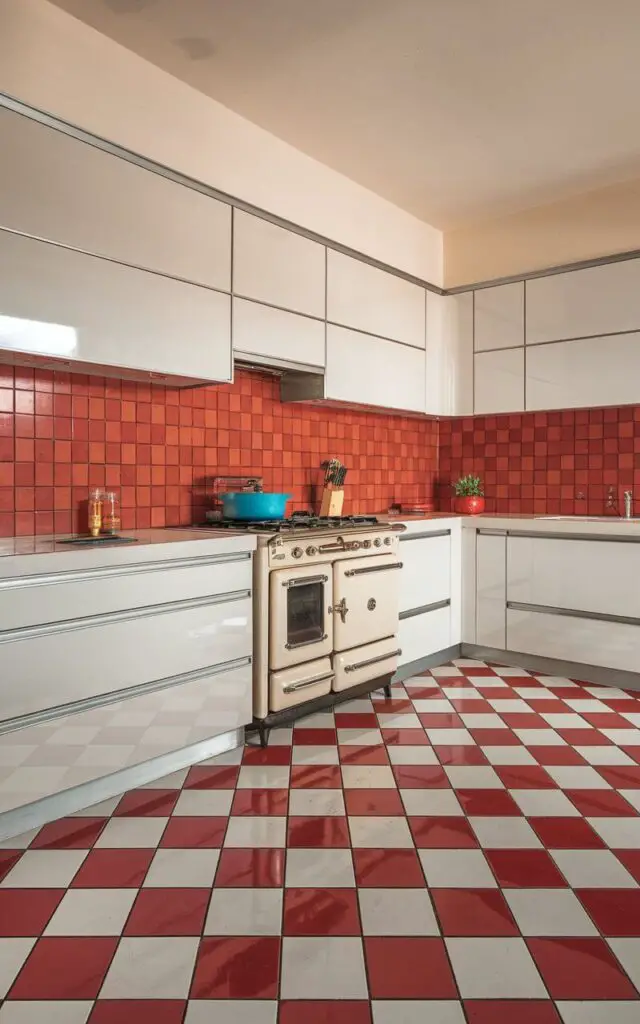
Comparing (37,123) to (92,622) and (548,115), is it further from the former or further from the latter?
(548,115)

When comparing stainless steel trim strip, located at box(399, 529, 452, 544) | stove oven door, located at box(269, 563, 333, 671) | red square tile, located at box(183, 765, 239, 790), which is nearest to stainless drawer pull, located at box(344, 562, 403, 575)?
stove oven door, located at box(269, 563, 333, 671)

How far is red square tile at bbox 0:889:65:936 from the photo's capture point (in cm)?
166

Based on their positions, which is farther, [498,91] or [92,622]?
[498,91]

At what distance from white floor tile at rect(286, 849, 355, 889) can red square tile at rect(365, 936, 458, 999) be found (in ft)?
0.80

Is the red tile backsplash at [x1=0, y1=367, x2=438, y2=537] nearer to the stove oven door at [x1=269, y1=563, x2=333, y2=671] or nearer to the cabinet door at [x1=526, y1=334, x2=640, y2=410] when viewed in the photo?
the stove oven door at [x1=269, y1=563, x2=333, y2=671]

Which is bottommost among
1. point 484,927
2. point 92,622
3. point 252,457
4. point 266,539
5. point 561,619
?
point 484,927

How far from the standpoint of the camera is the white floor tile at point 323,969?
146 cm

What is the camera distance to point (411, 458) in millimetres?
4715

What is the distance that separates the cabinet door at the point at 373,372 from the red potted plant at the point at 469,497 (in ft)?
1.95

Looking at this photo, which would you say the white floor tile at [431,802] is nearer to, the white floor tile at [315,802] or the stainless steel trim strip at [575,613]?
the white floor tile at [315,802]

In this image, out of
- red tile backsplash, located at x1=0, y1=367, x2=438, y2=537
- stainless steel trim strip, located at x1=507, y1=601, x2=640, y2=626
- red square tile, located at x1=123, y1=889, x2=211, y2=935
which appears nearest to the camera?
red square tile, located at x1=123, y1=889, x2=211, y2=935

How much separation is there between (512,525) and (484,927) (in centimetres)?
253

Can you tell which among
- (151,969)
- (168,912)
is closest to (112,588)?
(168,912)

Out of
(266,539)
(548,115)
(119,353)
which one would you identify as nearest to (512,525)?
(266,539)
